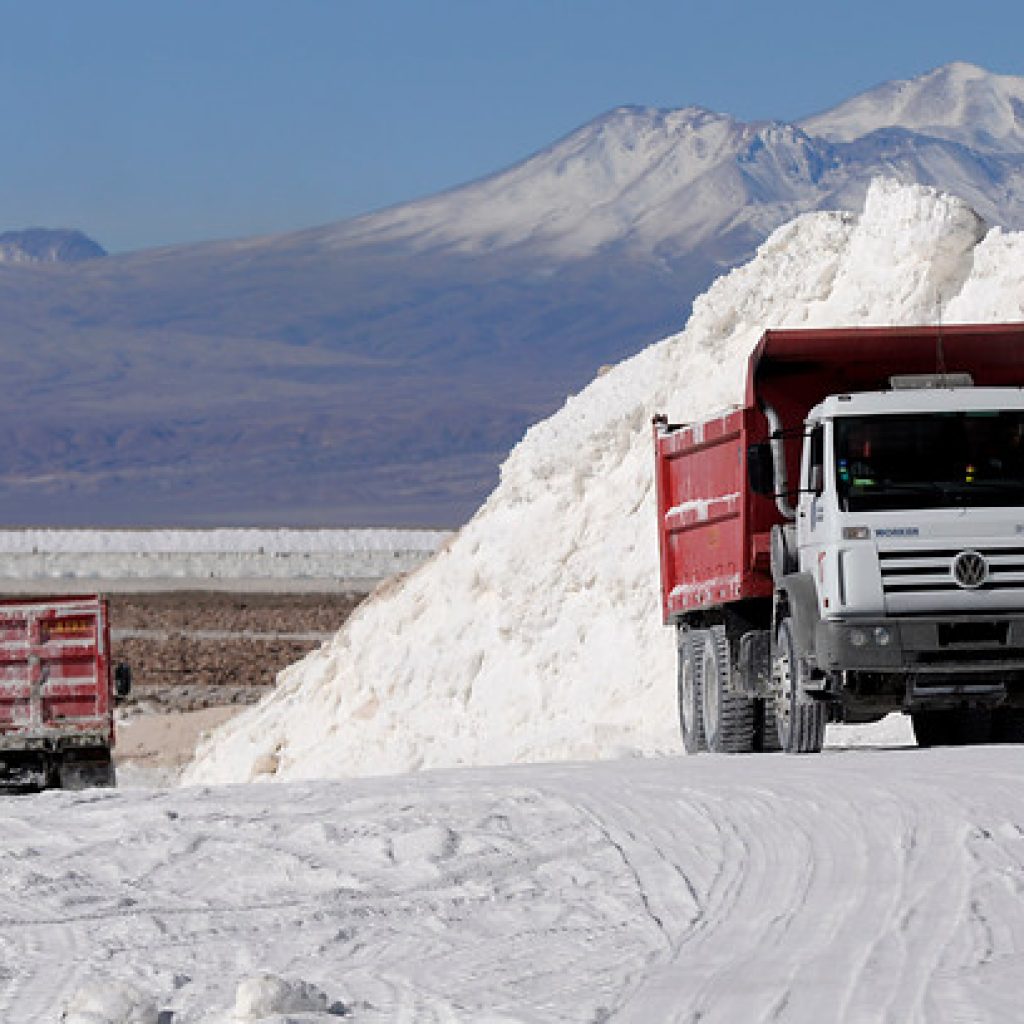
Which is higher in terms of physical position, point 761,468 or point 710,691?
point 761,468

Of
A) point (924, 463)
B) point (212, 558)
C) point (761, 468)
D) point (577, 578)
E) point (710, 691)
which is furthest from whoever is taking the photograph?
point (212, 558)

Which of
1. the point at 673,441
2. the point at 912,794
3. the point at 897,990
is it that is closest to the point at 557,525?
the point at 673,441

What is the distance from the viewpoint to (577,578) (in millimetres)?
29969

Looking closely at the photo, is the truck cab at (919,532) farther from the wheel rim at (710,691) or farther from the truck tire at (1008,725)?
the wheel rim at (710,691)

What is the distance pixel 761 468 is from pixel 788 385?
4.77ft

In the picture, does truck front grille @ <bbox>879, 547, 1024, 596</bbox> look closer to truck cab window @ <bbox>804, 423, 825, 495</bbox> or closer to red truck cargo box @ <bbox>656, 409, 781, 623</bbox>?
truck cab window @ <bbox>804, 423, 825, 495</bbox>

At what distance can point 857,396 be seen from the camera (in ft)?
58.4

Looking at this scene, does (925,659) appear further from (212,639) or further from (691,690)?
(212,639)

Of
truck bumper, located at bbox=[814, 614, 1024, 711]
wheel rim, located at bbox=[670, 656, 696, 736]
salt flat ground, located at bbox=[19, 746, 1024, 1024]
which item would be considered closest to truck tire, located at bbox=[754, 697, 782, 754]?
wheel rim, located at bbox=[670, 656, 696, 736]

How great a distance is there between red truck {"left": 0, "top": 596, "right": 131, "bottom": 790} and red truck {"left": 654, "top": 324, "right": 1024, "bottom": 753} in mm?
5318

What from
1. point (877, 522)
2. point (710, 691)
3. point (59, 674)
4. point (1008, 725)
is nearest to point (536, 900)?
point (877, 522)

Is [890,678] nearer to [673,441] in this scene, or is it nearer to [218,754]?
[673,441]

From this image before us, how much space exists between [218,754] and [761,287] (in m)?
8.53

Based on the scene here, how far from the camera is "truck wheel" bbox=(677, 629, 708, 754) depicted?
71.2ft
